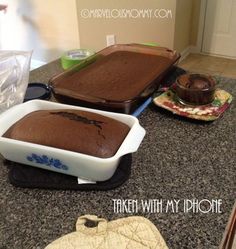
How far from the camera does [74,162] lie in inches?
18.7

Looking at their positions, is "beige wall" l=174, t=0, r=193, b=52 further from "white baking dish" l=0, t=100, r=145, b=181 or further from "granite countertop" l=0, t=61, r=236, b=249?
"white baking dish" l=0, t=100, r=145, b=181

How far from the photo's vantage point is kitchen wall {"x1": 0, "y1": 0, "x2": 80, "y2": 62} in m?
2.58

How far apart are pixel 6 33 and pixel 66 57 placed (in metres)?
A: 2.42

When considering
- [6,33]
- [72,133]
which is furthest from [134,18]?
[72,133]

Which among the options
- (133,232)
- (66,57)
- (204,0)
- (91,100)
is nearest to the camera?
(133,232)

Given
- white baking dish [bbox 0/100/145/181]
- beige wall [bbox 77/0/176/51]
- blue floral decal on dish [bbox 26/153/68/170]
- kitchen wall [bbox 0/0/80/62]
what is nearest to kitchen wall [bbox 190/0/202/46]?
beige wall [bbox 77/0/176/51]

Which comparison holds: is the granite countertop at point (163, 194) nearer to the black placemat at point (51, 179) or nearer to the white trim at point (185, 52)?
the black placemat at point (51, 179)

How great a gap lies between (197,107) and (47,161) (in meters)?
0.37

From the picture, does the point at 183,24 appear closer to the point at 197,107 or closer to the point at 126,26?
the point at 126,26

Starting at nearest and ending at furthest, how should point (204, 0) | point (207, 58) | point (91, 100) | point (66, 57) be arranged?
1. point (91, 100)
2. point (66, 57)
3. point (204, 0)
4. point (207, 58)

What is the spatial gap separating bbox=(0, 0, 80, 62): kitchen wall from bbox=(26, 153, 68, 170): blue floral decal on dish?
88.3 inches

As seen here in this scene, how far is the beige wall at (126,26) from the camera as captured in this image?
243 cm

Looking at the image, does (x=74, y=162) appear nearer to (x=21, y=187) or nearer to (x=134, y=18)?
(x=21, y=187)

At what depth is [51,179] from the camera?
0.52 meters
